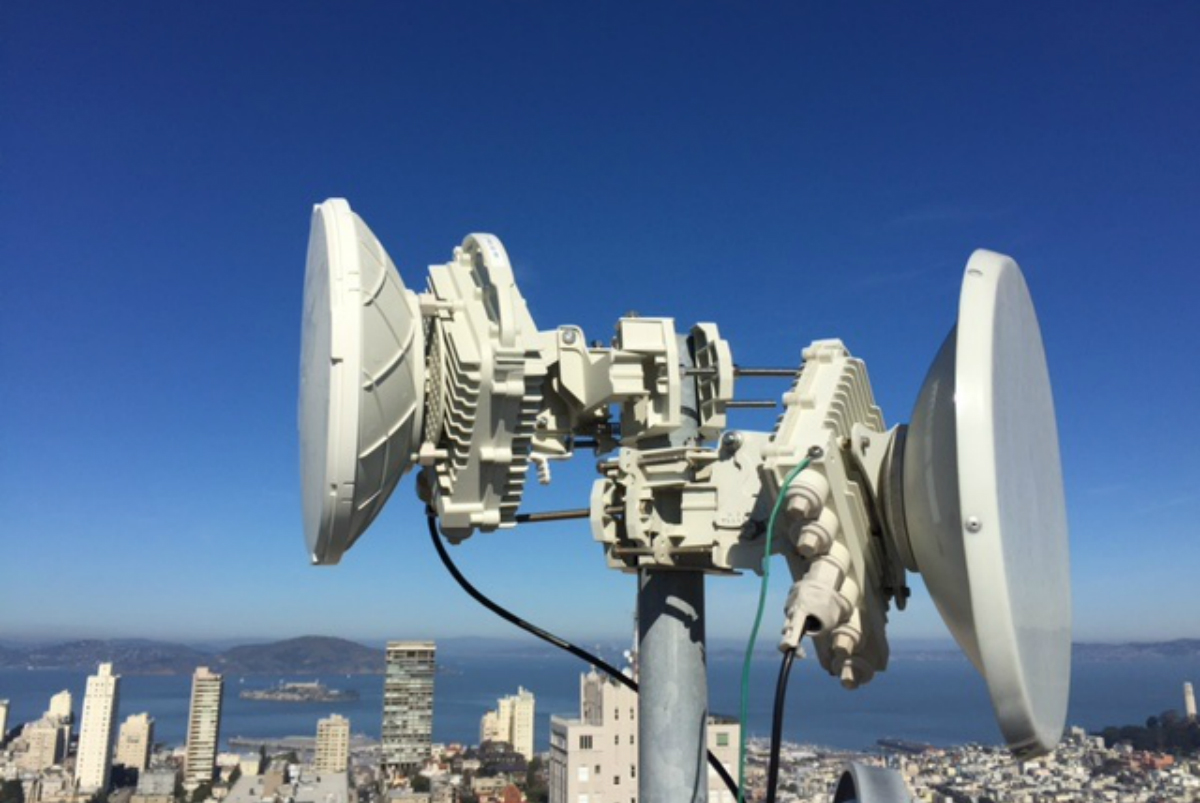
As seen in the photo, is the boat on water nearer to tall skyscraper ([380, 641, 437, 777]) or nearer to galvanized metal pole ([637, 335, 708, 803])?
tall skyscraper ([380, 641, 437, 777])

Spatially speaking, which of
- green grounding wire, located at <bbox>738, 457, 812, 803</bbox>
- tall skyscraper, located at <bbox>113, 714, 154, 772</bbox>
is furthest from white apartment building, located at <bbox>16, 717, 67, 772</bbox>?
green grounding wire, located at <bbox>738, 457, 812, 803</bbox>

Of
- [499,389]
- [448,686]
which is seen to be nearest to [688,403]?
[499,389]

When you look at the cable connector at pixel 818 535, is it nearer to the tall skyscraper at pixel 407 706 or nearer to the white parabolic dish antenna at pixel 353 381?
the white parabolic dish antenna at pixel 353 381

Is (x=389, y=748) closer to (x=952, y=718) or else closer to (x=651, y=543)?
(x=952, y=718)

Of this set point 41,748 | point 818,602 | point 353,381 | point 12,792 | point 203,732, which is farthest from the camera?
point 203,732

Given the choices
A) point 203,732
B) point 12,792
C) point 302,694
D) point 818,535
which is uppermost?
point 818,535

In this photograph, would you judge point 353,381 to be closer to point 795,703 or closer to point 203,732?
point 203,732

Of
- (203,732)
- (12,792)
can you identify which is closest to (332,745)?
(203,732)

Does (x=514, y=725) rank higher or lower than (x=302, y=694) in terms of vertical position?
higher
